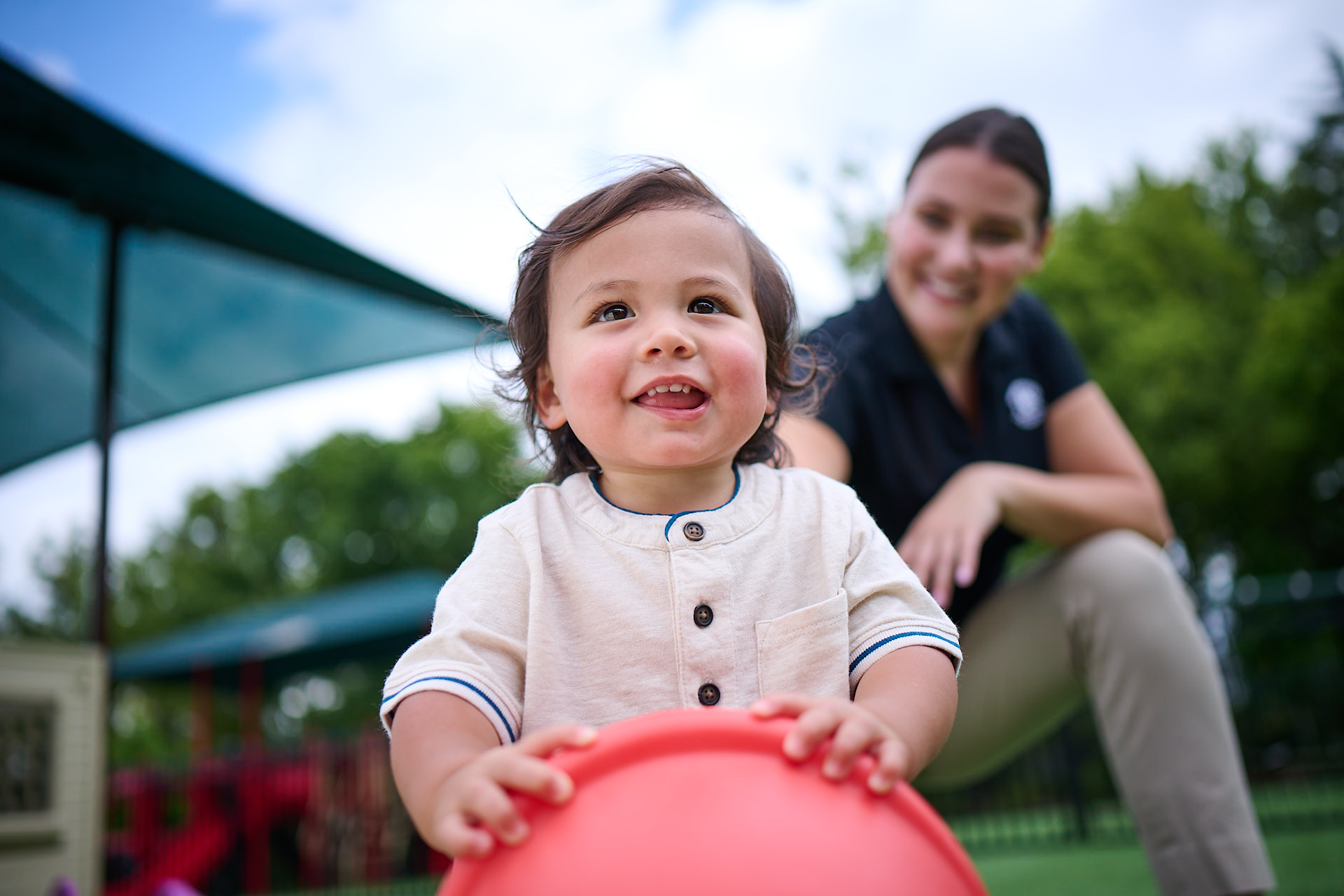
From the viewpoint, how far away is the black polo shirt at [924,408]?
8.39 ft

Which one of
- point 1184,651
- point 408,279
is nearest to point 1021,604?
point 1184,651

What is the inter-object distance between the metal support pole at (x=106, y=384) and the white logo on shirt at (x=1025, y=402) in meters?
4.15

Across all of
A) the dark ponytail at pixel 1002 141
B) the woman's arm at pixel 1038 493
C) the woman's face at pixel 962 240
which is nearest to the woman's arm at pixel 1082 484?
the woman's arm at pixel 1038 493

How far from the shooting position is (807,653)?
128 cm

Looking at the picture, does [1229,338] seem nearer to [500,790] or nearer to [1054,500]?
[1054,500]

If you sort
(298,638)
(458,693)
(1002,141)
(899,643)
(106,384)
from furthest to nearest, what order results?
(298,638), (106,384), (1002,141), (899,643), (458,693)

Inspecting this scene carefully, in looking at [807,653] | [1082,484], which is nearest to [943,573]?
[1082,484]

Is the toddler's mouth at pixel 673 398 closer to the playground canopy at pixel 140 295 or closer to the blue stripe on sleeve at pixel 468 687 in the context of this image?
the blue stripe on sleeve at pixel 468 687

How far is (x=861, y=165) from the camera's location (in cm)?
1825

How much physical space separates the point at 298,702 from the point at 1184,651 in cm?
2741

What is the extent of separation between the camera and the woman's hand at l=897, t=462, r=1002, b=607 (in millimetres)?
2043

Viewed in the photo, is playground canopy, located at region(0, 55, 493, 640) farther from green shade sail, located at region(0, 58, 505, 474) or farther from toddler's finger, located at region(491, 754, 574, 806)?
toddler's finger, located at region(491, 754, 574, 806)

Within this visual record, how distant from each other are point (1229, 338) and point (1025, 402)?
56.1ft

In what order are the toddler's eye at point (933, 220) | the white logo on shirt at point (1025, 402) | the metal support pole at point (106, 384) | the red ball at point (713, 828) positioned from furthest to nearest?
the metal support pole at point (106, 384) → the white logo on shirt at point (1025, 402) → the toddler's eye at point (933, 220) → the red ball at point (713, 828)
